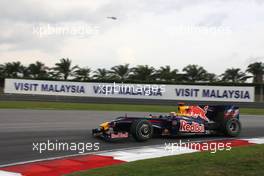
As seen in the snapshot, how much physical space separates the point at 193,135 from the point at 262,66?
52360mm

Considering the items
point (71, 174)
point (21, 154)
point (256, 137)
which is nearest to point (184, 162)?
point (71, 174)

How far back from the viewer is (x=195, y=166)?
→ 698 centimetres

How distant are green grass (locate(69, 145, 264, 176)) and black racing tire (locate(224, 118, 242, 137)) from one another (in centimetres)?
376

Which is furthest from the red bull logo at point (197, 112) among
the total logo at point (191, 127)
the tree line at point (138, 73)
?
the tree line at point (138, 73)

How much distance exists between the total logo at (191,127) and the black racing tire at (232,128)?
692 millimetres

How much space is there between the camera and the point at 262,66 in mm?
61781

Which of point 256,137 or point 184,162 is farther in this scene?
point 256,137

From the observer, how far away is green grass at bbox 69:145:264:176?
6484 millimetres

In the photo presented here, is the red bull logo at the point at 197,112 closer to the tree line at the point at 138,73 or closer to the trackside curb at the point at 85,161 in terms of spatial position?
the trackside curb at the point at 85,161

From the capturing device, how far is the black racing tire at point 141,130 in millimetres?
10414

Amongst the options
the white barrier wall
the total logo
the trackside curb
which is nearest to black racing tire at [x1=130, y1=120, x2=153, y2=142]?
the trackside curb

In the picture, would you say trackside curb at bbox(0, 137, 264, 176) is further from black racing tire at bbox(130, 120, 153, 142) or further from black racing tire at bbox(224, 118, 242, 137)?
black racing tire at bbox(224, 118, 242, 137)

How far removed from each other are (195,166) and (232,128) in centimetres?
549

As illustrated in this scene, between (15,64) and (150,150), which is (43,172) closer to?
(150,150)
